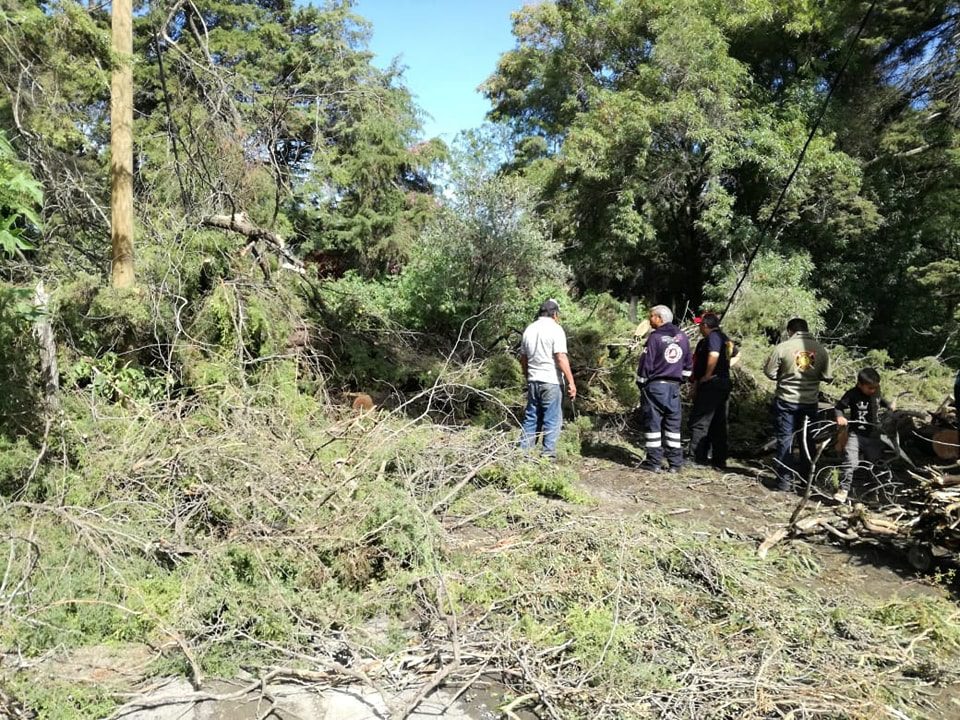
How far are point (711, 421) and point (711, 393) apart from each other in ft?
1.03

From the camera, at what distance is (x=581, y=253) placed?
52.2 feet

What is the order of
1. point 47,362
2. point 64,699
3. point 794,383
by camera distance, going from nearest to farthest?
point 64,699
point 47,362
point 794,383

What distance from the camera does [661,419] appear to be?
22.2ft

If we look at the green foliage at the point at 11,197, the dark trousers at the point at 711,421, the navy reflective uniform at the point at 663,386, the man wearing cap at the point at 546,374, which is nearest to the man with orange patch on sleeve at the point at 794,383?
the dark trousers at the point at 711,421

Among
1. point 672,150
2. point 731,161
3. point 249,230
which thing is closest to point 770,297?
point 731,161

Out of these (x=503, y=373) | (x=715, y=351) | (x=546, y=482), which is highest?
(x=715, y=351)

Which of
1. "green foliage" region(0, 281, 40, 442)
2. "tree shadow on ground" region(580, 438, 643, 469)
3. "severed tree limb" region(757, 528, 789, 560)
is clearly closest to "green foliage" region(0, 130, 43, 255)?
"green foliage" region(0, 281, 40, 442)

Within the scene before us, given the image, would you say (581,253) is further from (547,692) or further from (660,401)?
(547,692)

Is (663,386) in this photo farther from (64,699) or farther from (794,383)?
(64,699)

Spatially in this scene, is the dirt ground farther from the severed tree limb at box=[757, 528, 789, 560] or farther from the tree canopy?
the tree canopy

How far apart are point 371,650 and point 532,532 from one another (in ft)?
5.22

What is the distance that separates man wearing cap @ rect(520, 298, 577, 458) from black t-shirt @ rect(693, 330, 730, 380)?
1330 mm

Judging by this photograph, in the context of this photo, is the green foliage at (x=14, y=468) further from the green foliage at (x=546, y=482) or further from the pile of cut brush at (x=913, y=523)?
the pile of cut brush at (x=913, y=523)


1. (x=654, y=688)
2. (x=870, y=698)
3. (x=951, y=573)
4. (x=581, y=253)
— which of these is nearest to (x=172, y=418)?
(x=654, y=688)
